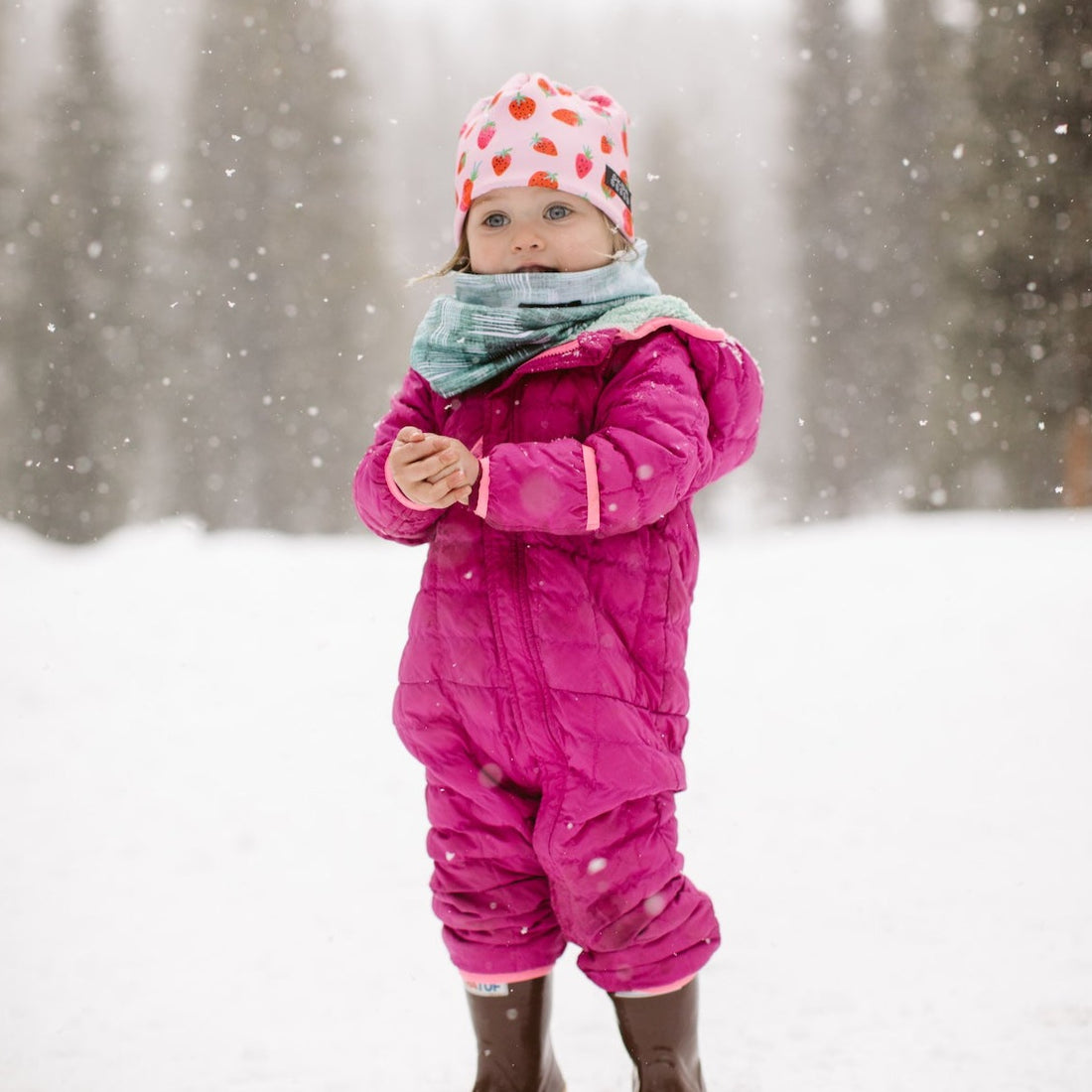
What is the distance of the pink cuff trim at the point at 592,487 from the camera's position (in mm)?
1418

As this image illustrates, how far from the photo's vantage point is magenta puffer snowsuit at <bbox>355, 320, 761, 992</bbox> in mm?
1535

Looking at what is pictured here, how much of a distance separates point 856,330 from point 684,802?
39.7ft

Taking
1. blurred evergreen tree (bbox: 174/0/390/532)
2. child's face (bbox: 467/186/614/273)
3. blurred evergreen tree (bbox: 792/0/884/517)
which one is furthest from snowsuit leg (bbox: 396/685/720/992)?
blurred evergreen tree (bbox: 792/0/884/517)

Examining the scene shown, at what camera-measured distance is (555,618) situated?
1.54 m

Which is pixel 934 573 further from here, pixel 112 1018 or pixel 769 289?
pixel 769 289

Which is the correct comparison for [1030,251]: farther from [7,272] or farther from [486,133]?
[7,272]

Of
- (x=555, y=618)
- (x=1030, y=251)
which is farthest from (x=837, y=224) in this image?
(x=555, y=618)

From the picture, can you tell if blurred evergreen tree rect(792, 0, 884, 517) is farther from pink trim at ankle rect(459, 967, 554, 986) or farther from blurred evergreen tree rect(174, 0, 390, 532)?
pink trim at ankle rect(459, 967, 554, 986)

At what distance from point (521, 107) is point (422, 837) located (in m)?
2.10

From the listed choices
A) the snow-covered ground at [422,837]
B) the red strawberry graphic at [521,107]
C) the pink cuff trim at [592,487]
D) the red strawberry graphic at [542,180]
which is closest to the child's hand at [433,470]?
the pink cuff trim at [592,487]

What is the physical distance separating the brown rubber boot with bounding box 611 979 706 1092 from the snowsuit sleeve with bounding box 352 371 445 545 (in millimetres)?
799

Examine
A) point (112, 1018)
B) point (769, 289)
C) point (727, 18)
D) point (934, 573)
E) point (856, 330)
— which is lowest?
point (112, 1018)

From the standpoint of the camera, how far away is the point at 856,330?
1410 cm

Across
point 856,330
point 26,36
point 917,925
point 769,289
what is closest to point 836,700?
point 917,925
